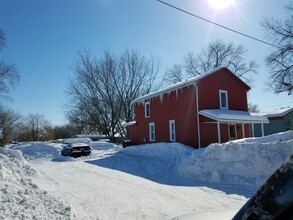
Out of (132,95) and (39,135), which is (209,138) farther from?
(39,135)

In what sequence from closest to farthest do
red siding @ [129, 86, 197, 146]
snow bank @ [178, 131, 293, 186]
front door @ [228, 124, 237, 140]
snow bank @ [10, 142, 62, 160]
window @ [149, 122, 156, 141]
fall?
snow bank @ [178, 131, 293, 186] < red siding @ [129, 86, 197, 146] < front door @ [228, 124, 237, 140] < snow bank @ [10, 142, 62, 160] < window @ [149, 122, 156, 141]

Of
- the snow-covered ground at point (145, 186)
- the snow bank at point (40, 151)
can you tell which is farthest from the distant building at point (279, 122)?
the snow bank at point (40, 151)

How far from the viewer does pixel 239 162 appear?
14.8 metres

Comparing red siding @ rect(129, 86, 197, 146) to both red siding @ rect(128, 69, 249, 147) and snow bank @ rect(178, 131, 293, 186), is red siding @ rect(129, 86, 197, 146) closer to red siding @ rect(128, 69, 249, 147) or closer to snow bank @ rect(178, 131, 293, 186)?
red siding @ rect(128, 69, 249, 147)

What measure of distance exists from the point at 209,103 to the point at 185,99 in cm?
205

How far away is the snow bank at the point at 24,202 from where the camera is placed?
20.9ft

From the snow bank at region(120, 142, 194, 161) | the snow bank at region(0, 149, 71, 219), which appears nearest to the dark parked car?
the snow bank at region(120, 142, 194, 161)

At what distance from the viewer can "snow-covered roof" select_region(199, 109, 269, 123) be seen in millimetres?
24281

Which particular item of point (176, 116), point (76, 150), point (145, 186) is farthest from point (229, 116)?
point (145, 186)

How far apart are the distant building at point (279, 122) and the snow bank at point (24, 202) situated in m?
35.4

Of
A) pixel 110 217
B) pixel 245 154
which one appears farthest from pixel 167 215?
pixel 245 154

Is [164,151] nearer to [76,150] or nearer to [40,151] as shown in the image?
[76,150]

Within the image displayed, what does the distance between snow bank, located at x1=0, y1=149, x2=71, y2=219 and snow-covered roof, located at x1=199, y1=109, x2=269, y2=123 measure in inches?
707

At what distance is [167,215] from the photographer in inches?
313
